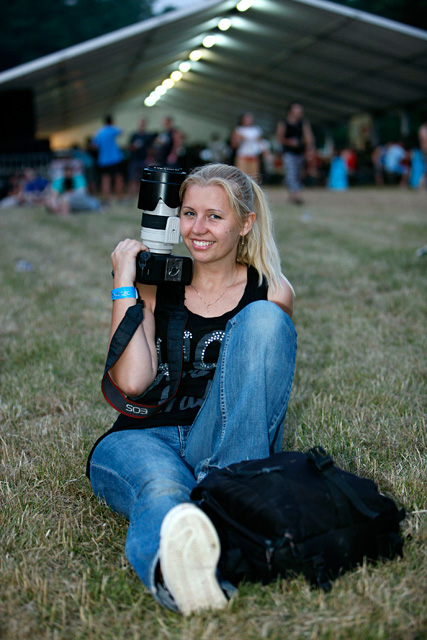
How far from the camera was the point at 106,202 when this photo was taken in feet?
49.5

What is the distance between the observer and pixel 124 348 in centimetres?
230

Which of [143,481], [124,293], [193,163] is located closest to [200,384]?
[124,293]

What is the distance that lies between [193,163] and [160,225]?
74.8ft

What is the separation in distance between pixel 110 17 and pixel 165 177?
160 ft

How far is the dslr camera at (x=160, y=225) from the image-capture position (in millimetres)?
2340

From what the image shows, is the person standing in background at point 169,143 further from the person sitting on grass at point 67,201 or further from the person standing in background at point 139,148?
the person sitting on grass at point 67,201

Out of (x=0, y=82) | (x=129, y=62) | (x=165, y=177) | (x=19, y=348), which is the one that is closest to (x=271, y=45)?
(x=129, y=62)

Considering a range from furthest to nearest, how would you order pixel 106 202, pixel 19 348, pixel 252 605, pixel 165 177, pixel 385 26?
pixel 385 26, pixel 106 202, pixel 19 348, pixel 165 177, pixel 252 605

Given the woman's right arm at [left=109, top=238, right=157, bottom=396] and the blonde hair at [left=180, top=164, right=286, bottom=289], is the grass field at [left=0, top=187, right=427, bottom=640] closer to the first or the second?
the woman's right arm at [left=109, top=238, right=157, bottom=396]

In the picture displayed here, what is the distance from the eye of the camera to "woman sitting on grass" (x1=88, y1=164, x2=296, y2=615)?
1.70 m

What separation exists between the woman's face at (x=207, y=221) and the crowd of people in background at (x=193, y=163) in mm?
6786

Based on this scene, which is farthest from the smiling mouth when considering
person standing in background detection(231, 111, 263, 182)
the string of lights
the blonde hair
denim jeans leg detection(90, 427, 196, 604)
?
the string of lights

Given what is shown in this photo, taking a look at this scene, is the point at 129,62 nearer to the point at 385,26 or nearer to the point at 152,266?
the point at 385,26

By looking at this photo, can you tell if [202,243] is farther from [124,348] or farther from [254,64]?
[254,64]
